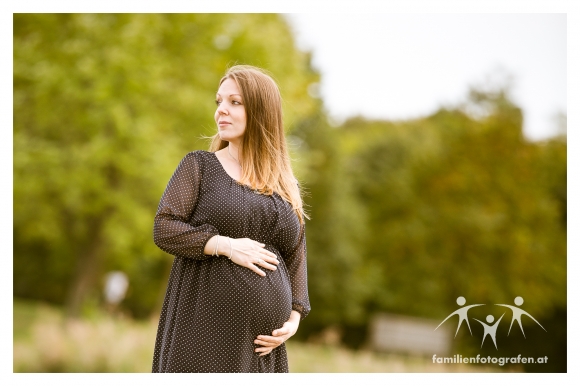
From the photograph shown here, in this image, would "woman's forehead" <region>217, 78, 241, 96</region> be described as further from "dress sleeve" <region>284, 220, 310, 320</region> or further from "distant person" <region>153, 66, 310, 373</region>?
"dress sleeve" <region>284, 220, 310, 320</region>

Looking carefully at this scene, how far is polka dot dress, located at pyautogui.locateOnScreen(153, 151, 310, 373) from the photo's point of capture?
2012 millimetres

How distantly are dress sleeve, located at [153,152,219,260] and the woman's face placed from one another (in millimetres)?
185

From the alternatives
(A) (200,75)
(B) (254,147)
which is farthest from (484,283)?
(B) (254,147)

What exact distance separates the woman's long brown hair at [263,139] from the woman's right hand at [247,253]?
208mm

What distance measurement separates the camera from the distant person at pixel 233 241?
6.66 ft

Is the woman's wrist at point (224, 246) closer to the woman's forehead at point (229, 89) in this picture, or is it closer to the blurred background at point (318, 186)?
the woman's forehead at point (229, 89)

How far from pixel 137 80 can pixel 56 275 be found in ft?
36.4

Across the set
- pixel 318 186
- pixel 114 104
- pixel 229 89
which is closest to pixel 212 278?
pixel 229 89

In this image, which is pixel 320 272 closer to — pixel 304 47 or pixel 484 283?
pixel 484 283

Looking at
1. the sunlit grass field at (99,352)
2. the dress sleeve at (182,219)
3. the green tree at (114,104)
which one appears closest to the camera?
the dress sleeve at (182,219)

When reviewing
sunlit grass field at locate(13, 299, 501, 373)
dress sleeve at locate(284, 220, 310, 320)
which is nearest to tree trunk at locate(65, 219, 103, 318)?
sunlit grass field at locate(13, 299, 501, 373)

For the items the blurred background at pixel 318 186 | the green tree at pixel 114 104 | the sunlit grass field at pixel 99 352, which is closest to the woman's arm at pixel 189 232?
the blurred background at pixel 318 186

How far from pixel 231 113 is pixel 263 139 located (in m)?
0.16

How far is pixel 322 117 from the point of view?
45.1ft
